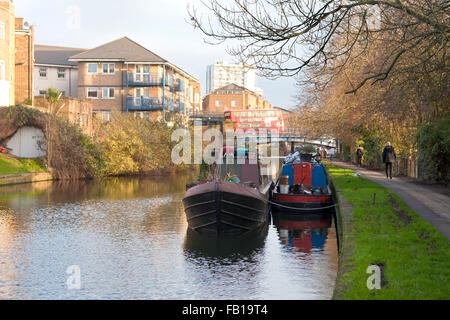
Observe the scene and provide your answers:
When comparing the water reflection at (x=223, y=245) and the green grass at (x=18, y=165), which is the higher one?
the green grass at (x=18, y=165)

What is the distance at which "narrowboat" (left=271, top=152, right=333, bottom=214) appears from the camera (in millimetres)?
23328

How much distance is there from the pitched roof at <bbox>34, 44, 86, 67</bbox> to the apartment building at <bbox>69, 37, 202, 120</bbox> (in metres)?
3.13

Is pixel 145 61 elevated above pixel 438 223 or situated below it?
above

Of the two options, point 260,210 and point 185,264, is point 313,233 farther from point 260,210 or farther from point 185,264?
point 185,264

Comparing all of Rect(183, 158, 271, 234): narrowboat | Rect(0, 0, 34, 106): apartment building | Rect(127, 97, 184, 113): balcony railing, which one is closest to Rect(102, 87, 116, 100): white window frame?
Rect(127, 97, 184, 113): balcony railing

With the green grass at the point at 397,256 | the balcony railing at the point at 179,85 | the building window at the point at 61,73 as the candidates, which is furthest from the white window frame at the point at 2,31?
the green grass at the point at 397,256

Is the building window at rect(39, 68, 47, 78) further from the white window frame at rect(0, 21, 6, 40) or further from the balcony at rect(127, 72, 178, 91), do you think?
the white window frame at rect(0, 21, 6, 40)

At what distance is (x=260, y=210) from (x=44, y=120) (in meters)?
23.7

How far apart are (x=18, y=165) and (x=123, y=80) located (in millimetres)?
29789

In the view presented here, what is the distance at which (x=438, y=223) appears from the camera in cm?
1530

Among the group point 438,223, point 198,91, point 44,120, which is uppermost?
point 198,91

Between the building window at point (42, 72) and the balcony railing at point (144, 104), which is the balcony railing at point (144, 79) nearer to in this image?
the balcony railing at point (144, 104)

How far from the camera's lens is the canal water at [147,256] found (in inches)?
483

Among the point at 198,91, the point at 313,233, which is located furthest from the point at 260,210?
the point at 198,91
